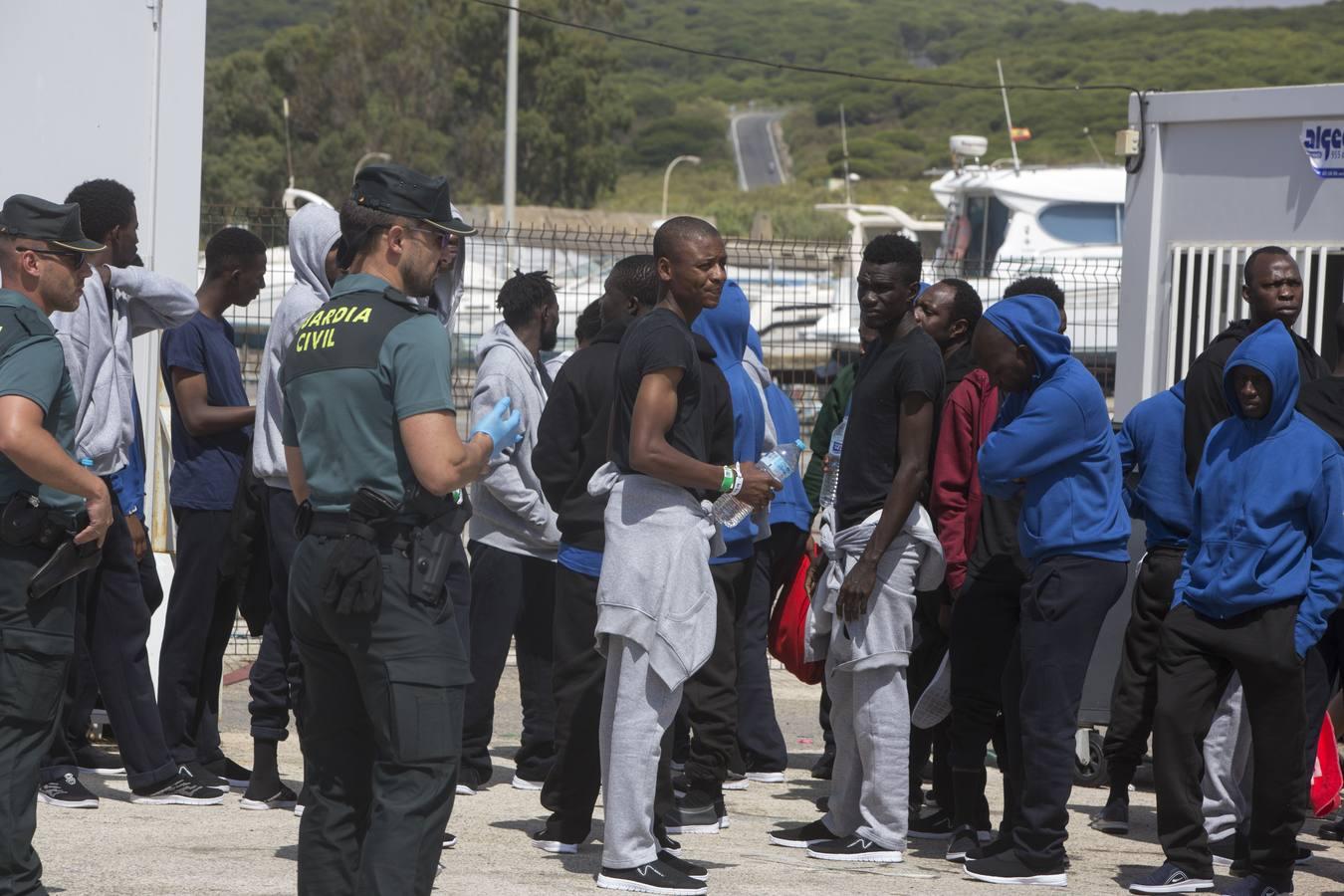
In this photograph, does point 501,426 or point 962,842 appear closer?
point 501,426

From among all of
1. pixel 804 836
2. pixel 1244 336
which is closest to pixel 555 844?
pixel 804 836

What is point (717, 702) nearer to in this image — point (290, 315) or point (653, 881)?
point (653, 881)

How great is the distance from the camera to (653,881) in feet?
16.8

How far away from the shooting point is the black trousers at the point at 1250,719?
5223mm

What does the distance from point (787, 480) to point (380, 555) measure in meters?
3.32

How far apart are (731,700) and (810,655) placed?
35cm

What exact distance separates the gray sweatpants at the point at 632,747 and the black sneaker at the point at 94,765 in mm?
2524

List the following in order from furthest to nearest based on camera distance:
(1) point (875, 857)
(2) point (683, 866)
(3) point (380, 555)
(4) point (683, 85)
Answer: (4) point (683, 85) → (1) point (875, 857) → (2) point (683, 866) → (3) point (380, 555)

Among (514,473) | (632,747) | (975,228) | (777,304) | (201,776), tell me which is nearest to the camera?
(632,747)

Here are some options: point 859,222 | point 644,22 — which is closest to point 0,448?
point 859,222

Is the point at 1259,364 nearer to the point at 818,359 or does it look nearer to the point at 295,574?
the point at 295,574

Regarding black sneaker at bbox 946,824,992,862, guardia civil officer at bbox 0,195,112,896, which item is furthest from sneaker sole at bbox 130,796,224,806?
black sneaker at bbox 946,824,992,862

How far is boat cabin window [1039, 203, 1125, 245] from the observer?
21.8 metres

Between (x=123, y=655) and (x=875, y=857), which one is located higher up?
(x=123, y=655)
